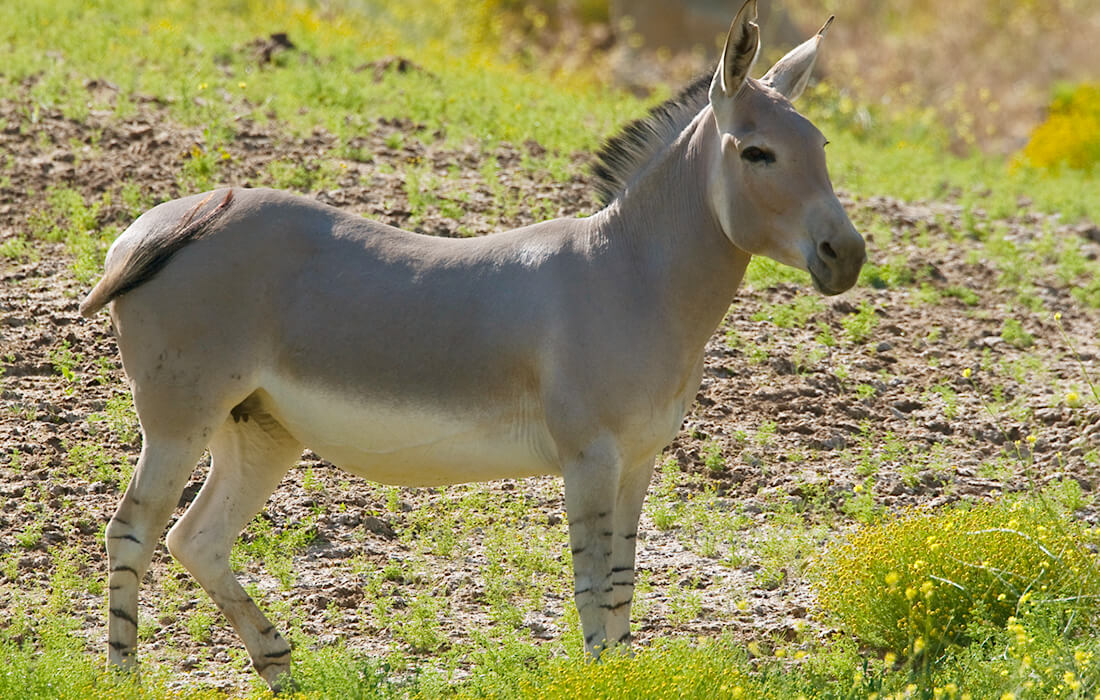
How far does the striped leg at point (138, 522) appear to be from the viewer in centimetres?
491

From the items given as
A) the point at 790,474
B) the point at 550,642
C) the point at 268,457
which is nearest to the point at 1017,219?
the point at 790,474

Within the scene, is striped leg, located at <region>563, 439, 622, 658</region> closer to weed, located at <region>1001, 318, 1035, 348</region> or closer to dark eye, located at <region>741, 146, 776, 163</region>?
dark eye, located at <region>741, 146, 776, 163</region>

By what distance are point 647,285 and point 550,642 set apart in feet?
5.82

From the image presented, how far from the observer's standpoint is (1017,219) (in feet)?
35.8

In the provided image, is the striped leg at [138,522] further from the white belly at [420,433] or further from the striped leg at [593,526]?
the striped leg at [593,526]

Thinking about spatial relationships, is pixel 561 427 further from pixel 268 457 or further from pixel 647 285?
pixel 268 457

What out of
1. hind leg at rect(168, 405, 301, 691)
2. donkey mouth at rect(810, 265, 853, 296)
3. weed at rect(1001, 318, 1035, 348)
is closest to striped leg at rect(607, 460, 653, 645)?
donkey mouth at rect(810, 265, 853, 296)

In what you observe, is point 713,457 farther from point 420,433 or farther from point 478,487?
point 420,433

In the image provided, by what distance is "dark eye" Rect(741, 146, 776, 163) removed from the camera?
15.2ft

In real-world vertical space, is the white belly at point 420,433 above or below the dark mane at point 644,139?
below

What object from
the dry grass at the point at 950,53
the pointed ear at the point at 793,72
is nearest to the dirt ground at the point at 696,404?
the pointed ear at the point at 793,72

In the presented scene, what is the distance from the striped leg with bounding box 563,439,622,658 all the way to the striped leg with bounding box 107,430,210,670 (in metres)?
1.48

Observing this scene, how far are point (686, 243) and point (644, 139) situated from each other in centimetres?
52

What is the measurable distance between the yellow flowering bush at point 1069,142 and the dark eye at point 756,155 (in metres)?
9.73
